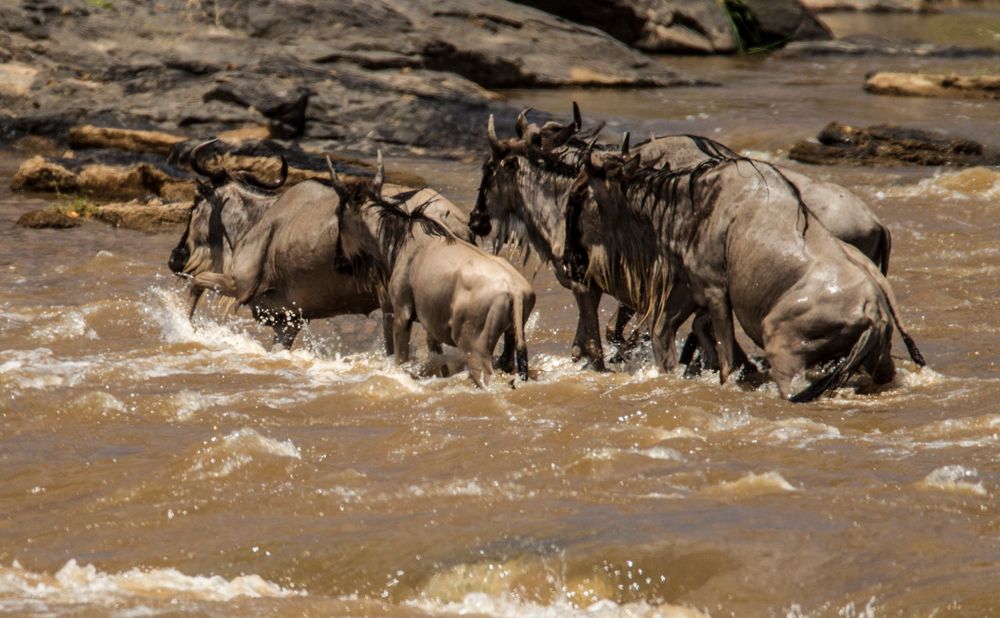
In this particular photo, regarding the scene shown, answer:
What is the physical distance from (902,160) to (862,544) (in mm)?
12453

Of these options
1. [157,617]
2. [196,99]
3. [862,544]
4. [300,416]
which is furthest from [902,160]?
[157,617]

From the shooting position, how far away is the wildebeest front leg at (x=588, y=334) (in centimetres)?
949

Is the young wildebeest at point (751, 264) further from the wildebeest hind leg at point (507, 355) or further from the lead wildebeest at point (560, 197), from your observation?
the wildebeest hind leg at point (507, 355)

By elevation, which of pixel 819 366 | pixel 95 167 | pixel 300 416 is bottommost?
pixel 95 167

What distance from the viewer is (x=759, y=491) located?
6.66 m

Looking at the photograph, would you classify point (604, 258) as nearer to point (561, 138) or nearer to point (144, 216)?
point (561, 138)

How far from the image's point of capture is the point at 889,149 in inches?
703

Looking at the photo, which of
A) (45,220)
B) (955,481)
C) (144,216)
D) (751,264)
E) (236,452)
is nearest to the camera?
(955,481)

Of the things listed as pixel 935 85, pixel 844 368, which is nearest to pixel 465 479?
pixel 844 368

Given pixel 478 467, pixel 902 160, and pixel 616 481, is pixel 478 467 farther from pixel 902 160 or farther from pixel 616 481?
Result: pixel 902 160

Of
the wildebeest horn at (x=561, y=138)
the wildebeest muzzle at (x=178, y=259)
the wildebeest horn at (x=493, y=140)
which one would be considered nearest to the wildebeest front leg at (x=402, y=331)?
the wildebeest horn at (x=493, y=140)

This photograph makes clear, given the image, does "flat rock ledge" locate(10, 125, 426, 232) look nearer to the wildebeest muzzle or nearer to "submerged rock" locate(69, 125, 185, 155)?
"submerged rock" locate(69, 125, 185, 155)

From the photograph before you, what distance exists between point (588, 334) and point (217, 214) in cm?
320

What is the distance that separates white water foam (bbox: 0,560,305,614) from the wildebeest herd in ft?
9.80
